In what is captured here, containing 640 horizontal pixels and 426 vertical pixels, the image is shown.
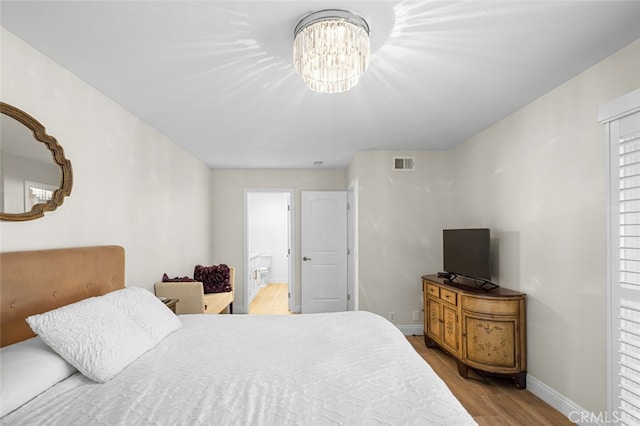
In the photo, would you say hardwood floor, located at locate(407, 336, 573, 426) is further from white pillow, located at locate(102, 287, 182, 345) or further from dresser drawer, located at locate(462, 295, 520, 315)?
white pillow, located at locate(102, 287, 182, 345)

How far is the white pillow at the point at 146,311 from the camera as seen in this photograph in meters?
2.00

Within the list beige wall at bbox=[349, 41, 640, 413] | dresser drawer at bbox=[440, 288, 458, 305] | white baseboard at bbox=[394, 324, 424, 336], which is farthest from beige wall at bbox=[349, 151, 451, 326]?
dresser drawer at bbox=[440, 288, 458, 305]

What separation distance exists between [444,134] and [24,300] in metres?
3.95

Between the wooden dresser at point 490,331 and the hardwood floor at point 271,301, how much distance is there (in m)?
Result: 3.33

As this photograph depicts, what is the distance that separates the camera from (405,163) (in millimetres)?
4695

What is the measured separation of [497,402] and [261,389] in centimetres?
233

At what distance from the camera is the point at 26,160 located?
193 cm

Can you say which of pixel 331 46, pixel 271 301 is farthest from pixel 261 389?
pixel 271 301

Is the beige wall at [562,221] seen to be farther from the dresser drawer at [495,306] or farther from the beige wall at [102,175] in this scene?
the beige wall at [102,175]

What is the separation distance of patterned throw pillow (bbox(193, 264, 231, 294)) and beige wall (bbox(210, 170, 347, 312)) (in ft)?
3.93

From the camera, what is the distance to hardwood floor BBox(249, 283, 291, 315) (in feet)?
19.9

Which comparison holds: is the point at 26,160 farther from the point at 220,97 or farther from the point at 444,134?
the point at 444,134

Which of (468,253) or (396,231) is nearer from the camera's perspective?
(468,253)

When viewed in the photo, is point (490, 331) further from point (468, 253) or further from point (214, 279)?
point (214, 279)
